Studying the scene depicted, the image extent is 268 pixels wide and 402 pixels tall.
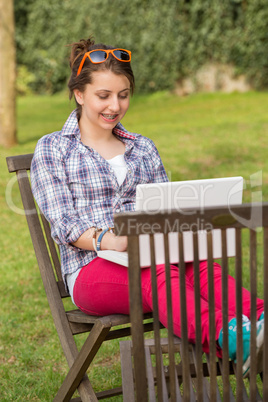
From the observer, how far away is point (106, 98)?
2572mm

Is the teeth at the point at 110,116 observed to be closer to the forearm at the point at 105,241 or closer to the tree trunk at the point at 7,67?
the forearm at the point at 105,241

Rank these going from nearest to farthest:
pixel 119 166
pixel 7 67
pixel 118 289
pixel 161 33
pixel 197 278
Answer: pixel 197 278 < pixel 118 289 < pixel 119 166 < pixel 7 67 < pixel 161 33

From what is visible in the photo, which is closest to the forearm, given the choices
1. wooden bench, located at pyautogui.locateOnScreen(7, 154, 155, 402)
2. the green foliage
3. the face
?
wooden bench, located at pyautogui.locateOnScreen(7, 154, 155, 402)

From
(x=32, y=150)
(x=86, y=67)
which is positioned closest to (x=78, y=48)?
(x=86, y=67)

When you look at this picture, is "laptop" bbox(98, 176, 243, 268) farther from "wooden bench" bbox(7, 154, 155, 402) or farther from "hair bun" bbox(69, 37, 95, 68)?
"hair bun" bbox(69, 37, 95, 68)

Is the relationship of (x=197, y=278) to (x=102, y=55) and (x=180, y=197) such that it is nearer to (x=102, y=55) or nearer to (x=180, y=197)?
(x=180, y=197)

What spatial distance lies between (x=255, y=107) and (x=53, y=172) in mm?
8659

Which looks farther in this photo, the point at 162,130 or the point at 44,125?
the point at 44,125

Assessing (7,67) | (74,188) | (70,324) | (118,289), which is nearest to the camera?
(118,289)

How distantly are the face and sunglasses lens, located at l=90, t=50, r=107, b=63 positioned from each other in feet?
0.16

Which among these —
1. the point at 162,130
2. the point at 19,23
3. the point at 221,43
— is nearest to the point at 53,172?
the point at 162,130

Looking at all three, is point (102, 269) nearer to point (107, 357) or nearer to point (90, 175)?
point (90, 175)

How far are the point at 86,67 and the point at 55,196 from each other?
58 cm

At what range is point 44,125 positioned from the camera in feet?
36.6
